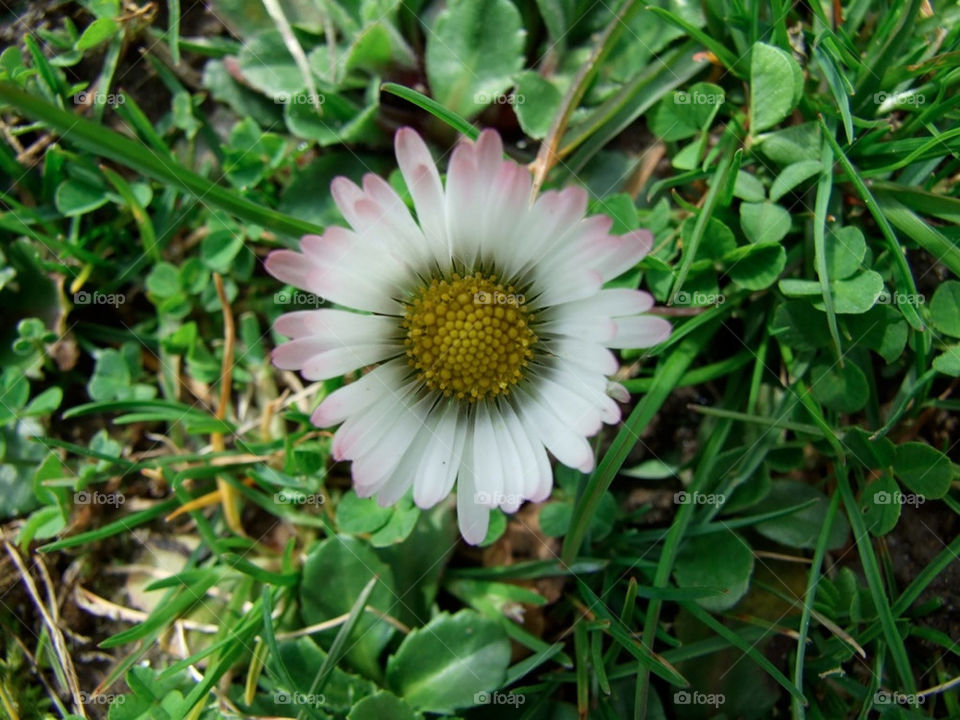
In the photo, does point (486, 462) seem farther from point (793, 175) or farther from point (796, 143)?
point (796, 143)

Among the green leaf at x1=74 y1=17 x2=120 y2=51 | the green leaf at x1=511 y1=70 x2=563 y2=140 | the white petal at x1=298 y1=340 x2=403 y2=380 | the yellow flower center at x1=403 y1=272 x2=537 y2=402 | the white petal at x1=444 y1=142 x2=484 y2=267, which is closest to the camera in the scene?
the white petal at x1=444 y1=142 x2=484 y2=267

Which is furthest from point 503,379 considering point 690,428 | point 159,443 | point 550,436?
point 159,443

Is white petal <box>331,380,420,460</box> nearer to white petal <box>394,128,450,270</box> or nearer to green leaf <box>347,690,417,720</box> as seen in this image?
white petal <box>394,128,450,270</box>

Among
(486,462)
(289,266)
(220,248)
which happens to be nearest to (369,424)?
(486,462)

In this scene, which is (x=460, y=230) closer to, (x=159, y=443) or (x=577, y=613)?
(x=577, y=613)

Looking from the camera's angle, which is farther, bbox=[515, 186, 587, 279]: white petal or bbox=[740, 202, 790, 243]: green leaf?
bbox=[740, 202, 790, 243]: green leaf

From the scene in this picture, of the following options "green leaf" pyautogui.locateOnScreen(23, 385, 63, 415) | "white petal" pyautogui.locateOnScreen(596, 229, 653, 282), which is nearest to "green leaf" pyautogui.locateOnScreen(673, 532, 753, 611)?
"white petal" pyautogui.locateOnScreen(596, 229, 653, 282)
